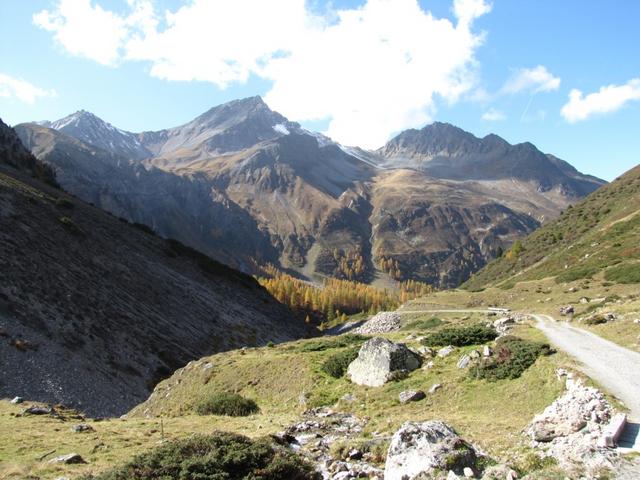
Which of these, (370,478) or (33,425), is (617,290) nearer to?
(370,478)

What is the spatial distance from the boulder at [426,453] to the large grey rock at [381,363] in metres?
11.5

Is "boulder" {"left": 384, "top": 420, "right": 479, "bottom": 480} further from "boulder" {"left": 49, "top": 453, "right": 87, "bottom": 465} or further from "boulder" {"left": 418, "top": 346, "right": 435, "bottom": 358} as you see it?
"boulder" {"left": 418, "top": 346, "right": 435, "bottom": 358}

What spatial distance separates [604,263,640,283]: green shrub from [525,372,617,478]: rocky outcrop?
150 ft

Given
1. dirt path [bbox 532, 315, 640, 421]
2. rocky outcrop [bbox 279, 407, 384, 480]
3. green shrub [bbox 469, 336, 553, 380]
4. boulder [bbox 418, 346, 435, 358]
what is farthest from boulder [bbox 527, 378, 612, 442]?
boulder [bbox 418, 346, 435, 358]

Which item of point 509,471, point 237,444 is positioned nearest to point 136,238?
point 237,444

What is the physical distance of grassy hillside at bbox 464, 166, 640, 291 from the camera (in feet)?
215

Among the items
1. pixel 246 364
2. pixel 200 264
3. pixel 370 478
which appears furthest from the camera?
pixel 200 264

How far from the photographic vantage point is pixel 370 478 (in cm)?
1370

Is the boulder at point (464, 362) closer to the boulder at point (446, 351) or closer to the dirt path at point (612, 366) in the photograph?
the boulder at point (446, 351)

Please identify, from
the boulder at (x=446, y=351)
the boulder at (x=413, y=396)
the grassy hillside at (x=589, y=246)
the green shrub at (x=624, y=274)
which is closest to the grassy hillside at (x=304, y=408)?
the boulder at (x=413, y=396)

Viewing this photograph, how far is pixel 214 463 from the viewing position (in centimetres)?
1366

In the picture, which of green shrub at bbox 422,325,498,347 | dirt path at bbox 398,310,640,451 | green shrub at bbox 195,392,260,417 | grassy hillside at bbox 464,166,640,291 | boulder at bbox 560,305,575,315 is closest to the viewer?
dirt path at bbox 398,310,640,451

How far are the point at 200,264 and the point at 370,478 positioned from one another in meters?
89.3

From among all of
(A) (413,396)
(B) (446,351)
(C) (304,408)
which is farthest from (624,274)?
(C) (304,408)
